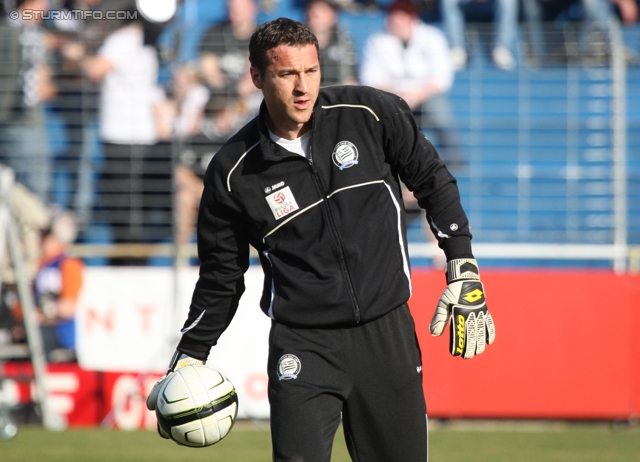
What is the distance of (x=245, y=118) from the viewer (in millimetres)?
10492

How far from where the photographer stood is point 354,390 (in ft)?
13.5

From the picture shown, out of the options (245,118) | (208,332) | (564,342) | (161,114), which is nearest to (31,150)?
(161,114)

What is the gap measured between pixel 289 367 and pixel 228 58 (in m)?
7.06

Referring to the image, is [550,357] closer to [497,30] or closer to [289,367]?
[497,30]

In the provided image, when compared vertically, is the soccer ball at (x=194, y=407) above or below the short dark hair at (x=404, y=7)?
below

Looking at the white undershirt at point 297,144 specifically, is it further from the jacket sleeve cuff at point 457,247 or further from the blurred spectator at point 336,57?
the blurred spectator at point 336,57

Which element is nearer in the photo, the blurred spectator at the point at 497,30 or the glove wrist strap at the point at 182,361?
the glove wrist strap at the point at 182,361

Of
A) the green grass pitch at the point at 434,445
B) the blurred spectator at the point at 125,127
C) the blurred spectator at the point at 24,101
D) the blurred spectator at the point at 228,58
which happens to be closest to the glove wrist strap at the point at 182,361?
the green grass pitch at the point at 434,445

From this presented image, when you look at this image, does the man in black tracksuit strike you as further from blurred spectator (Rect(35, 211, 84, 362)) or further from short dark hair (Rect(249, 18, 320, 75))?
blurred spectator (Rect(35, 211, 84, 362))

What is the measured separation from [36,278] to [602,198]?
6135 mm

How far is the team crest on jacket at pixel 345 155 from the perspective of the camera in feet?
13.6

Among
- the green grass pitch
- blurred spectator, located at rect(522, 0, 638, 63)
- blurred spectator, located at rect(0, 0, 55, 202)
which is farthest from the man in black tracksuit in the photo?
blurred spectator, located at rect(522, 0, 638, 63)

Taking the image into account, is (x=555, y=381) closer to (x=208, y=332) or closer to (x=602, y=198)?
(x=602, y=198)

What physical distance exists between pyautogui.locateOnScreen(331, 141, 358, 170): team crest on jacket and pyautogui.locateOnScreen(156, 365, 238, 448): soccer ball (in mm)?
1092
